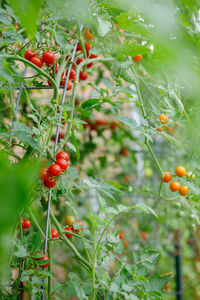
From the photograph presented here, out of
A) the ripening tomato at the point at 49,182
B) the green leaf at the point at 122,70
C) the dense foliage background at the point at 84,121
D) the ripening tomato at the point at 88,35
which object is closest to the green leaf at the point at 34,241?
the dense foliage background at the point at 84,121

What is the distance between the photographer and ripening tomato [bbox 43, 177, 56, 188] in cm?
73

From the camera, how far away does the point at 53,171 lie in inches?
27.5

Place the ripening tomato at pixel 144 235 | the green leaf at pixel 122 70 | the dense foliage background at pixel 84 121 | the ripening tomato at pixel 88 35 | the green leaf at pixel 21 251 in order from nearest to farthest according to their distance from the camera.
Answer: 1. the dense foliage background at pixel 84 121
2. the green leaf at pixel 21 251
3. the green leaf at pixel 122 70
4. the ripening tomato at pixel 88 35
5. the ripening tomato at pixel 144 235

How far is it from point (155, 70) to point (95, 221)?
547mm

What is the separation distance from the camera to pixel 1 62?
0.45 meters

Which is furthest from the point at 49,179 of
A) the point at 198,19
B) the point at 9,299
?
the point at 198,19

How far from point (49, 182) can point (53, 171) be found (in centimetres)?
4

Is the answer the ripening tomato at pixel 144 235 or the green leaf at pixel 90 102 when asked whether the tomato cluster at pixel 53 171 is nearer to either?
the green leaf at pixel 90 102

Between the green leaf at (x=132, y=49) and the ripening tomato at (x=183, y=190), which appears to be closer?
the green leaf at (x=132, y=49)

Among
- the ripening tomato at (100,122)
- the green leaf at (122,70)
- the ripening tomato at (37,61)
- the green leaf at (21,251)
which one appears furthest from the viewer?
the ripening tomato at (100,122)

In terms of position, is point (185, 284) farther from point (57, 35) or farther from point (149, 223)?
point (57, 35)

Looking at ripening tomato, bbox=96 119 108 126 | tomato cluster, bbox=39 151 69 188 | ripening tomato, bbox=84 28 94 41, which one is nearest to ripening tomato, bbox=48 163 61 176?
tomato cluster, bbox=39 151 69 188

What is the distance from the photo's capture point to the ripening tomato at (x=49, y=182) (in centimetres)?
73

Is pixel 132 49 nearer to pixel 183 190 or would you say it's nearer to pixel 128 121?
pixel 128 121
